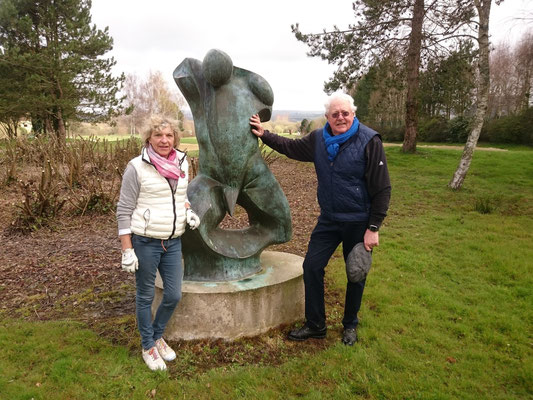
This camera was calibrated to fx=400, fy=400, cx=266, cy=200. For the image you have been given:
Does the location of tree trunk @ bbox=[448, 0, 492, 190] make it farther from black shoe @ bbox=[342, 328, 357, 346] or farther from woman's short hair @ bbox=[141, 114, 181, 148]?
woman's short hair @ bbox=[141, 114, 181, 148]

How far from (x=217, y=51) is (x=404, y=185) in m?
8.78

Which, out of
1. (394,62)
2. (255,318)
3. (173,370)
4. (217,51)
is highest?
(394,62)

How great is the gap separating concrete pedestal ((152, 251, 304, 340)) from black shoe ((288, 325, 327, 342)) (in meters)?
0.18

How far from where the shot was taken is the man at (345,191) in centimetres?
282

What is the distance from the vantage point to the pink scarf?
2.52 meters

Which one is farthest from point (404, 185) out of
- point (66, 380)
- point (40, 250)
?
point (66, 380)

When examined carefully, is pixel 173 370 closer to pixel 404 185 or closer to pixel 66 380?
pixel 66 380

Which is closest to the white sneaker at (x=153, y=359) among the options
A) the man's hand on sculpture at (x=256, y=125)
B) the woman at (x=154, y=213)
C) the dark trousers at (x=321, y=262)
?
the woman at (x=154, y=213)

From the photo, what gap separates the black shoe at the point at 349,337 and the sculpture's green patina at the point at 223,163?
3.02ft

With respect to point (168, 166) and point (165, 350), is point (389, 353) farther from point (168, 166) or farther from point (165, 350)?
point (168, 166)

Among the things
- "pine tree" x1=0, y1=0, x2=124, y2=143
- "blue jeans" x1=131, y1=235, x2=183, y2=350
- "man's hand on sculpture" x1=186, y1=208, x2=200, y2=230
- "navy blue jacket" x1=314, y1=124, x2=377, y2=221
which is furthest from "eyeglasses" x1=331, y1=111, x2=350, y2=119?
"pine tree" x1=0, y1=0, x2=124, y2=143

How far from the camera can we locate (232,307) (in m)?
3.14

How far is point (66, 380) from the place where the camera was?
270 cm

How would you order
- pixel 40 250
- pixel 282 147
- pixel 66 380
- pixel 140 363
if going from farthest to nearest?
1. pixel 40 250
2. pixel 282 147
3. pixel 140 363
4. pixel 66 380
